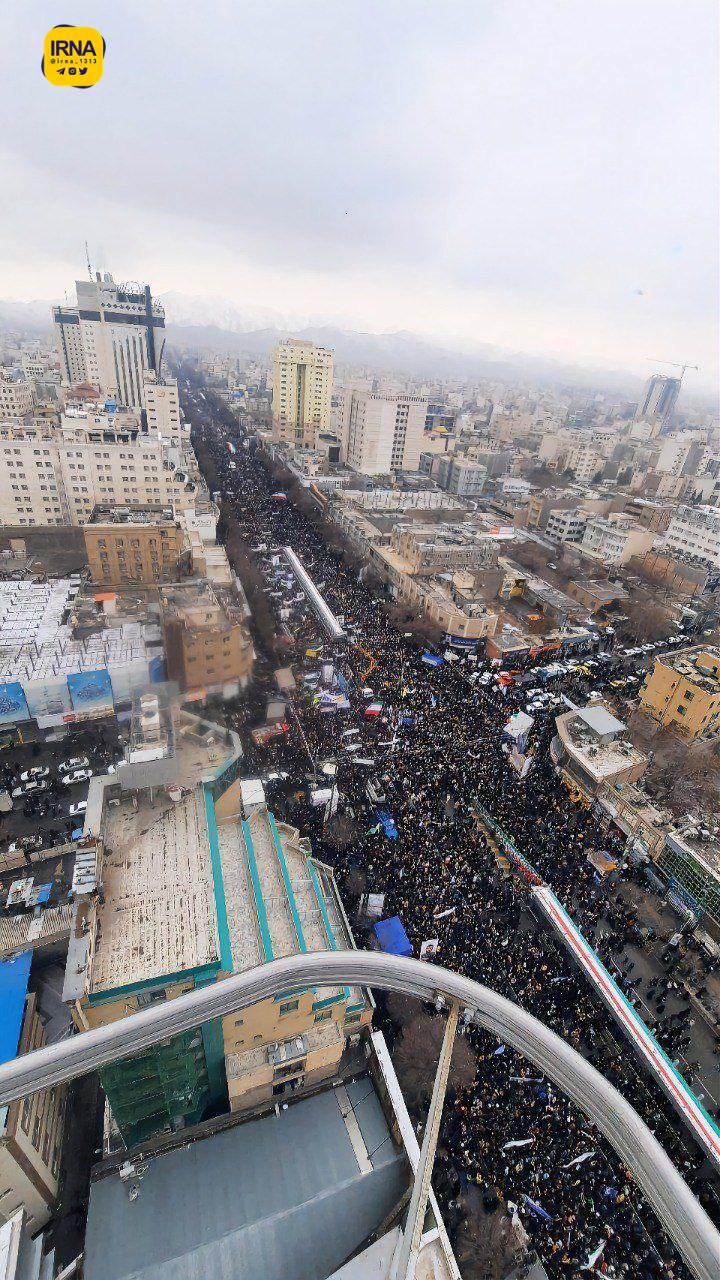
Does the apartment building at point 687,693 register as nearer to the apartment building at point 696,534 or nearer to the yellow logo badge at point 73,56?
the apartment building at point 696,534

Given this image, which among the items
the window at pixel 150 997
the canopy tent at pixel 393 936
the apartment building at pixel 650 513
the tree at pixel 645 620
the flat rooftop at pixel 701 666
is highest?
the window at pixel 150 997

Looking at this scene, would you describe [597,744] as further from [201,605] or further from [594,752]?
[201,605]

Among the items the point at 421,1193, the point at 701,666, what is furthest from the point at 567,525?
the point at 421,1193

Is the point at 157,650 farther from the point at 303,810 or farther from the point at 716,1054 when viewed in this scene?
the point at 716,1054

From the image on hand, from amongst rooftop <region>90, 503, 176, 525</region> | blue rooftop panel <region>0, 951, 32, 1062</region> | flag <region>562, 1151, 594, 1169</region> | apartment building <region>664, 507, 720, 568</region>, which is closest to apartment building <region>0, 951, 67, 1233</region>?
A: blue rooftop panel <region>0, 951, 32, 1062</region>

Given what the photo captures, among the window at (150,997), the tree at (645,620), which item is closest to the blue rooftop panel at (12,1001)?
the window at (150,997)

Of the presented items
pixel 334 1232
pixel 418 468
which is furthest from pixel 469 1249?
pixel 418 468
